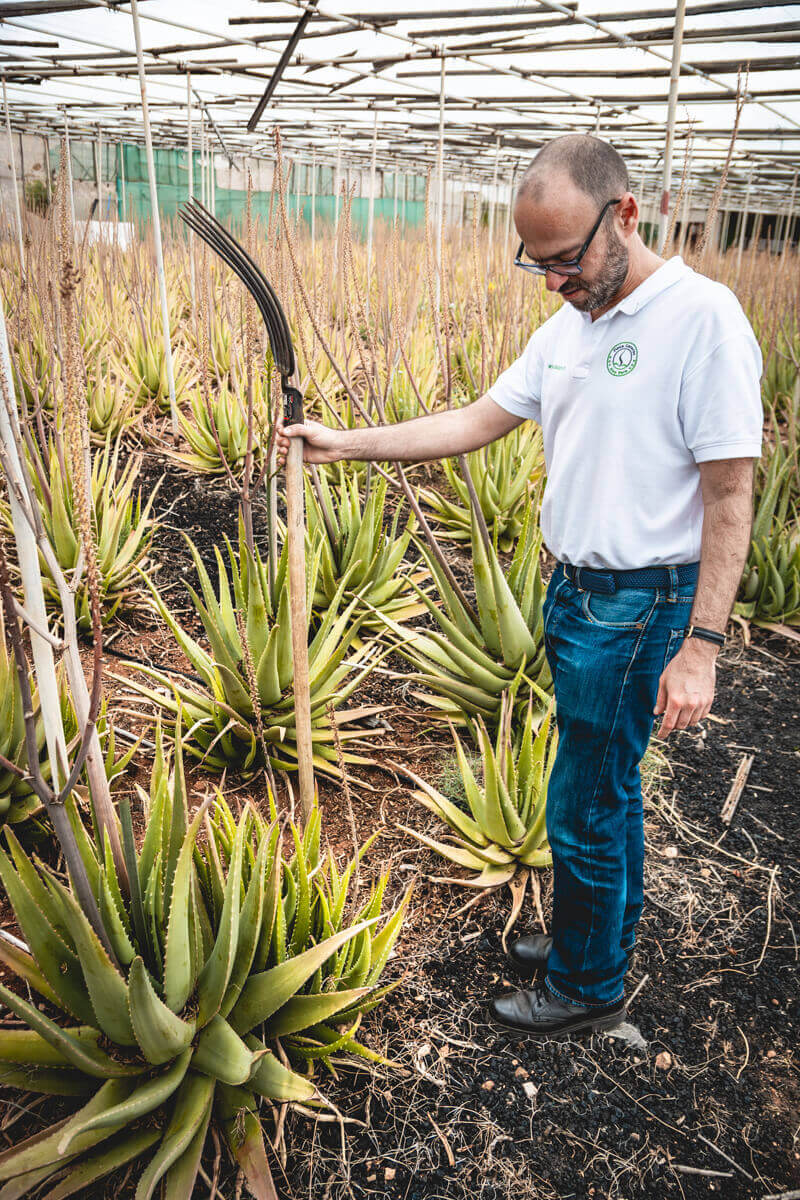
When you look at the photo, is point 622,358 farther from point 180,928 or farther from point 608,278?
Result: point 180,928

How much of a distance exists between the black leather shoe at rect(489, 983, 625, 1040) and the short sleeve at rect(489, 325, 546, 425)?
1.21m

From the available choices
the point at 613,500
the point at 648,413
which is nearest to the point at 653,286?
the point at 648,413

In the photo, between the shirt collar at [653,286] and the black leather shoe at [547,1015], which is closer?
the shirt collar at [653,286]

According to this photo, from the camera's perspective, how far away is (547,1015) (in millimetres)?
1717

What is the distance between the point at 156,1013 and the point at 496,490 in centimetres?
325

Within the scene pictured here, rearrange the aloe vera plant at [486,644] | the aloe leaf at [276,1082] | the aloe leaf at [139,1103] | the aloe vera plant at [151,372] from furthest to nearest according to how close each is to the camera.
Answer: the aloe vera plant at [151,372], the aloe vera plant at [486,644], the aloe leaf at [276,1082], the aloe leaf at [139,1103]

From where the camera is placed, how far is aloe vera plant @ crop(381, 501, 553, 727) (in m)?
2.61

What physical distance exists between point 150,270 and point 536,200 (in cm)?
788

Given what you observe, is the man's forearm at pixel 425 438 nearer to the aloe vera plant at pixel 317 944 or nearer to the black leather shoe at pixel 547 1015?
the aloe vera plant at pixel 317 944

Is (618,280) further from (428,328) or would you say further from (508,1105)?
(428,328)

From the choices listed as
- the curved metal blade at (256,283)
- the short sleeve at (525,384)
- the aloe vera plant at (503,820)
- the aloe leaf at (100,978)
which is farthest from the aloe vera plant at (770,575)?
the aloe leaf at (100,978)

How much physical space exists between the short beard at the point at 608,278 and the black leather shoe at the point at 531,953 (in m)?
1.35

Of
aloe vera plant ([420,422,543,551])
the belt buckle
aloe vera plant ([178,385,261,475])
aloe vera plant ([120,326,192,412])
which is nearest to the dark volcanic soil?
the belt buckle

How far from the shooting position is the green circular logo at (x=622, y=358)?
139 cm
